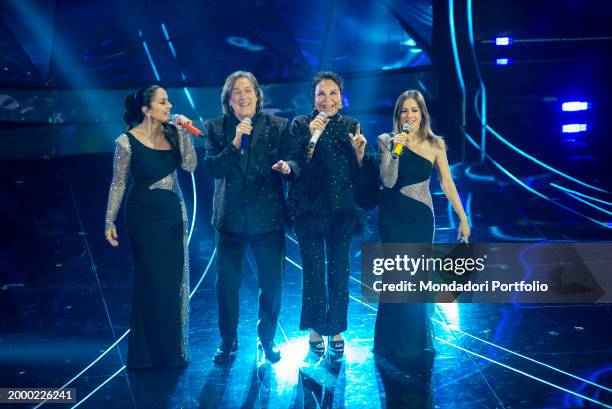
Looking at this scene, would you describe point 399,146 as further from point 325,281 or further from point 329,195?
point 325,281

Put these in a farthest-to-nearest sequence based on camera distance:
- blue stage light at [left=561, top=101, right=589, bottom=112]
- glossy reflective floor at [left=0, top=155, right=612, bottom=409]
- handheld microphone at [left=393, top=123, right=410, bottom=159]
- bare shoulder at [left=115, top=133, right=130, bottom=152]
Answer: blue stage light at [left=561, top=101, right=589, bottom=112]
bare shoulder at [left=115, top=133, right=130, bottom=152]
handheld microphone at [left=393, top=123, right=410, bottom=159]
glossy reflective floor at [left=0, top=155, right=612, bottom=409]

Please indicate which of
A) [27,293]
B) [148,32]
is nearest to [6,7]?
[148,32]

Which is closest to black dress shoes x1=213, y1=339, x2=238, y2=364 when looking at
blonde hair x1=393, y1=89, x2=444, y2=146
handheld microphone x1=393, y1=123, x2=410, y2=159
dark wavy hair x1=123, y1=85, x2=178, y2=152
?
dark wavy hair x1=123, y1=85, x2=178, y2=152

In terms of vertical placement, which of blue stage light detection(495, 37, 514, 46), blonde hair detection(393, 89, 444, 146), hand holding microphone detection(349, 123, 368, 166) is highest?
blue stage light detection(495, 37, 514, 46)

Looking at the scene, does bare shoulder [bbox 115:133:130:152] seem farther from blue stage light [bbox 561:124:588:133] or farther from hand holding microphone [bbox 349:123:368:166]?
blue stage light [bbox 561:124:588:133]

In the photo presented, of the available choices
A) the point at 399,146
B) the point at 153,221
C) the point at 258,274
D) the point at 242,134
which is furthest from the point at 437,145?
the point at 153,221

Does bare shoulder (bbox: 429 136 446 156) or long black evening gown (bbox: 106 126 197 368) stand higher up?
bare shoulder (bbox: 429 136 446 156)

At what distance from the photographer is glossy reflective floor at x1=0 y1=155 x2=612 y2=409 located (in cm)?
303

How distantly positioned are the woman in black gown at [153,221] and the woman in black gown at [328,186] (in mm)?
565

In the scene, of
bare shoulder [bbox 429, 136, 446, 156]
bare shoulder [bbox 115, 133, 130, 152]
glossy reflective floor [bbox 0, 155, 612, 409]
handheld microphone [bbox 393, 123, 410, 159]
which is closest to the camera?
glossy reflective floor [bbox 0, 155, 612, 409]

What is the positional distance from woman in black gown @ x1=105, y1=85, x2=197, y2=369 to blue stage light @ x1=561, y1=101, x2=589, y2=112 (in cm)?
627

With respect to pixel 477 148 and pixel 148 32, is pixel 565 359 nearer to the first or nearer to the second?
pixel 477 148

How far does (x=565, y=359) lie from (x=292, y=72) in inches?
297

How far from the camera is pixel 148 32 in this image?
33.2 feet
